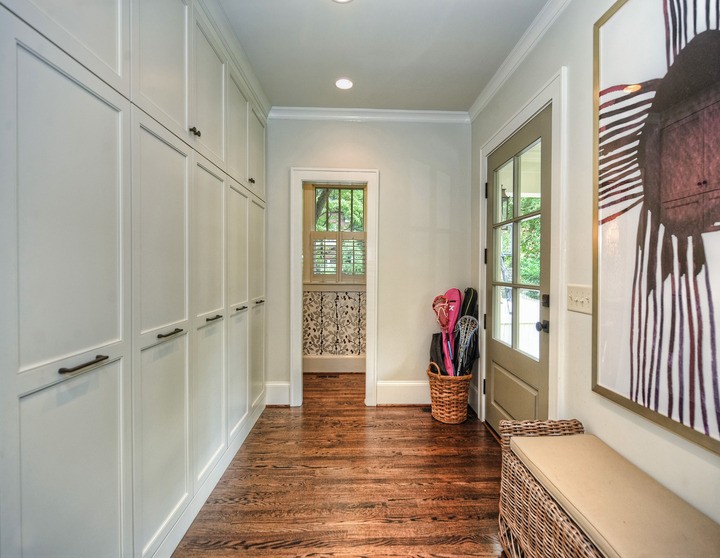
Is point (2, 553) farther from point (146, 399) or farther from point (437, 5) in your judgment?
point (437, 5)

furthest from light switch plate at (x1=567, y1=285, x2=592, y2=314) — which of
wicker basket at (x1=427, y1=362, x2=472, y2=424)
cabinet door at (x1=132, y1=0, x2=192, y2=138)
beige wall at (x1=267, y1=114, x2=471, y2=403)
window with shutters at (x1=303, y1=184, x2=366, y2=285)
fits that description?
window with shutters at (x1=303, y1=184, x2=366, y2=285)

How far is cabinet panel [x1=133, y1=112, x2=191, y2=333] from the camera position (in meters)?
1.16

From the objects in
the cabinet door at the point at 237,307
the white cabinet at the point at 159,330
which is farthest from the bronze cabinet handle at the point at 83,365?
the cabinet door at the point at 237,307

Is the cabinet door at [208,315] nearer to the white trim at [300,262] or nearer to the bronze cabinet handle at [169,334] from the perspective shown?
the bronze cabinet handle at [169,334]

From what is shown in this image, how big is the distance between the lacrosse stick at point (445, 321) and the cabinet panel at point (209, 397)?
1.67 m

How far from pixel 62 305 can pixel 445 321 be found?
96.3 inches

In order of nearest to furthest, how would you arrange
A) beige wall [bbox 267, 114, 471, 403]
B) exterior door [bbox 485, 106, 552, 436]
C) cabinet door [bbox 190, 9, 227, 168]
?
1. cabinet door [bbox 190, 9, 227, 168]
2. exterior door [bbox 485, 106, 552, 436]
3. beige wall [bbox 267, 114, 471, 403]

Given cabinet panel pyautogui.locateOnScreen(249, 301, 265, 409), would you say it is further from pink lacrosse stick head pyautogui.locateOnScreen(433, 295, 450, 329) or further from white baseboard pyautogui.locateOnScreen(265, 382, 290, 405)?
pink lacrosse stick head pyautogui.locateOnScreen(433, 295, 450, 329)

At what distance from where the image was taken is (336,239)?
3898 mm

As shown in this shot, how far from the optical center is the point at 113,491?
1033 millimetres

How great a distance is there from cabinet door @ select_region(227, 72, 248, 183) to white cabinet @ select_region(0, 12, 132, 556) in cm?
100

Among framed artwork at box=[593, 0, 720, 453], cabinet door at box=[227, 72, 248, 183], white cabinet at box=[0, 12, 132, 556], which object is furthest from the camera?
cabinet door at box=[227, 72, 248, 183]

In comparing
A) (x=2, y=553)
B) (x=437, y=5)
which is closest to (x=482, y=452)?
(x=2, y=553)

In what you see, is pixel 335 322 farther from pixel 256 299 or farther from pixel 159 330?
pixel 159 330
